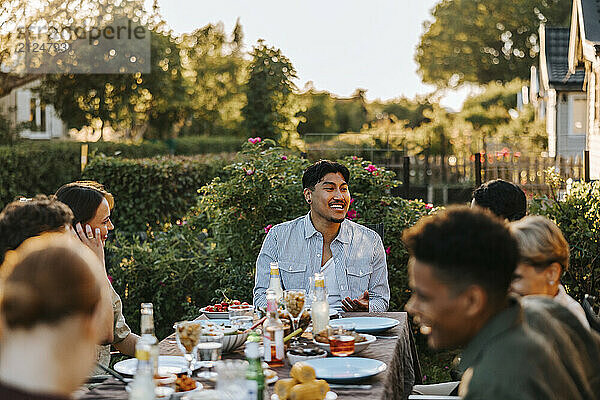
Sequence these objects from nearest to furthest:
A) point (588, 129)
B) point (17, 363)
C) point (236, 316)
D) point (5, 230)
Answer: point (17, 363) < point (5, 230) < point (236, 316) < point (588, 129)

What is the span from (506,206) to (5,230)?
8.70 feet

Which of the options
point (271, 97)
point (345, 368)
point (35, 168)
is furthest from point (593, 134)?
point (345, 368)

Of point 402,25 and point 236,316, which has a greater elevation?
point 402,25

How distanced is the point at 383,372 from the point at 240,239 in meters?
3.94

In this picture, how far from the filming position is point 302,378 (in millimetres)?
2719

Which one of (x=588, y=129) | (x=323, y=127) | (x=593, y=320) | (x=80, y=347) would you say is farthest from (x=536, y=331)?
(x=323, y=127)

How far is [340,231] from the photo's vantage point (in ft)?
16.6

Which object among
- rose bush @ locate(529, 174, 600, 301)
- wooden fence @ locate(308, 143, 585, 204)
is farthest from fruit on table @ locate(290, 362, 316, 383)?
wooden fence @ locate(308, 143, 585, 204)

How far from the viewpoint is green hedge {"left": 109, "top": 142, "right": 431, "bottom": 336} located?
680 centimetres

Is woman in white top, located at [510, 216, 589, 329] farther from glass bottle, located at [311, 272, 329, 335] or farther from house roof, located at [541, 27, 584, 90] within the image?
house roof, located at [541, 27, 584, 90]

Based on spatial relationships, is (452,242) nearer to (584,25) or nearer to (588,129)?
(584,25)

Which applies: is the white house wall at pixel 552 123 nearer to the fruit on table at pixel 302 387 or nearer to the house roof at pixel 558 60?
the house roof at pixel 558 60

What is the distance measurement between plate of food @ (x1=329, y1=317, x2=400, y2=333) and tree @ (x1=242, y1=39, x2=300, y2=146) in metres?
10.9

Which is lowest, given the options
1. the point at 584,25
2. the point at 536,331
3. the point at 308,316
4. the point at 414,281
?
the point at 308,316
